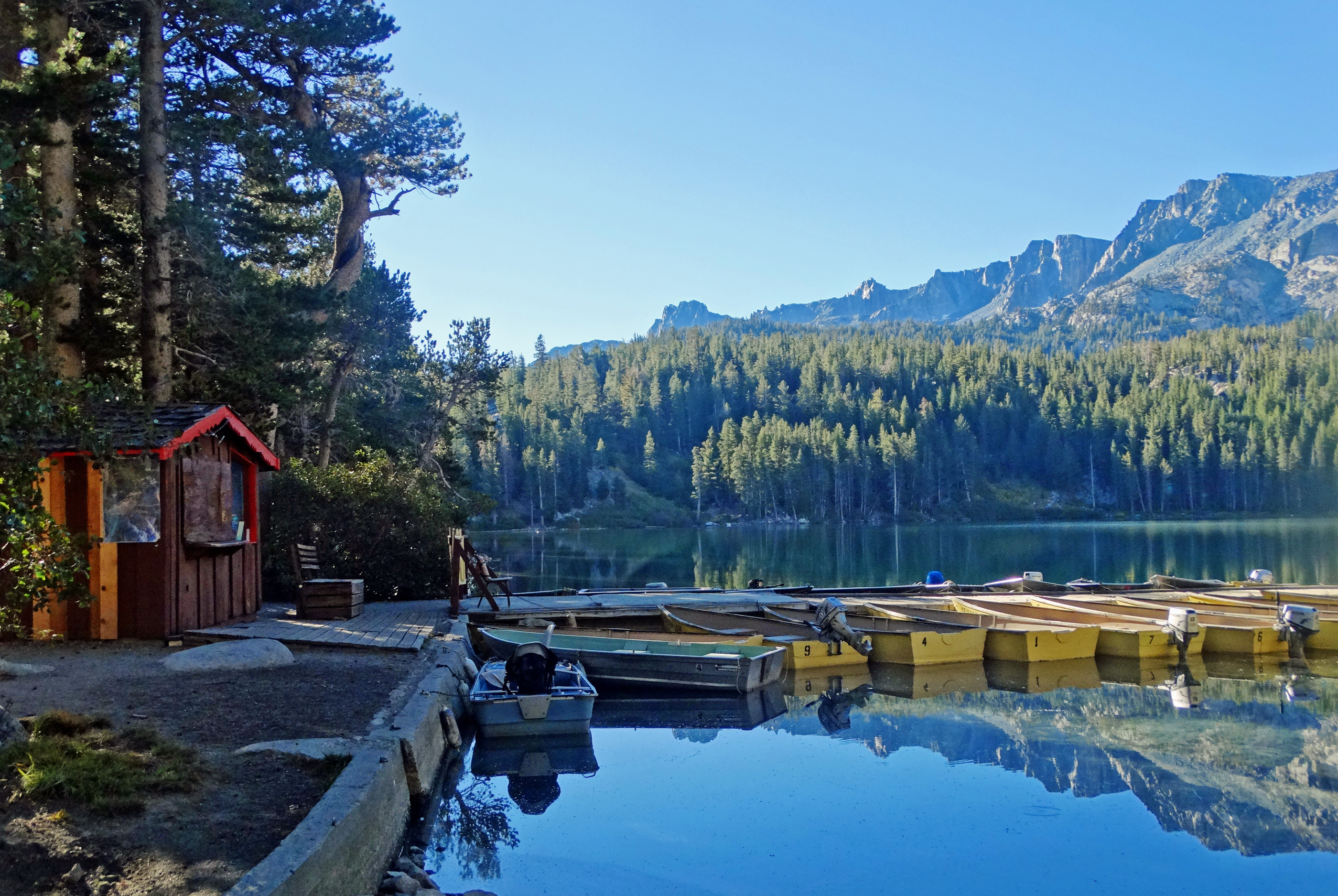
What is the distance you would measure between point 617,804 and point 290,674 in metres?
3.76

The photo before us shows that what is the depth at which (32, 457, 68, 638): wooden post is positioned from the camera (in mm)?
11492

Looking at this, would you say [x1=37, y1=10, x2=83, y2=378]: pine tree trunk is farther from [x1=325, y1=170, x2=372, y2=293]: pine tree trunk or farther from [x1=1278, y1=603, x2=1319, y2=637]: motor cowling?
[x1=1278, y1=603, x2=1319, y2=637]: motor cowling

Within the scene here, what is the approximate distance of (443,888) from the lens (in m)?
7.36

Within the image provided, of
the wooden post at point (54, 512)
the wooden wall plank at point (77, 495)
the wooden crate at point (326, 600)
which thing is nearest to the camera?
the wooden post at point (54, 512)

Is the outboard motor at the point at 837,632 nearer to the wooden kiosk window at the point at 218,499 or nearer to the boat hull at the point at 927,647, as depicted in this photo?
the boat hull at the point at 927,647

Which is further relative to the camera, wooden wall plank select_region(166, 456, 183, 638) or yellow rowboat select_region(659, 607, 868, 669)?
yellow rowboat select_region(659, 607, 868, 669)

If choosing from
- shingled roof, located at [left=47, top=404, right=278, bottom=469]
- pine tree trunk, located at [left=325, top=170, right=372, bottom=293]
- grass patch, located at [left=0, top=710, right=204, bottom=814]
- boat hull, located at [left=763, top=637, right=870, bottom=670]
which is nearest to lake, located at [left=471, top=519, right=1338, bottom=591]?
pine tree trunk, located at [left=325, top=170, right=372, bottom=293]

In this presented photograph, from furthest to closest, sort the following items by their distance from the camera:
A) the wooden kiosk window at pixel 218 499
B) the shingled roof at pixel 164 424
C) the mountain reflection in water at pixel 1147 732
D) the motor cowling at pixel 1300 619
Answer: the motor cowling at pixel 1300 619, the wooden kiosk window at pixel 218 499, the shingled roof at pixel 164 424, the mountain reflection in water at pixel 1147 732

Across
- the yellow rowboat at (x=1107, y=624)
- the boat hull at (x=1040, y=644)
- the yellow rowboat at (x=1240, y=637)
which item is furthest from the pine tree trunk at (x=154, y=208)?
the yellow rowboat at (x=1240, y=637)

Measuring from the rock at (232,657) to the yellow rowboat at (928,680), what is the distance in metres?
9.35

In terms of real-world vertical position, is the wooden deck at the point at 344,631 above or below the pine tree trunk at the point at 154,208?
below

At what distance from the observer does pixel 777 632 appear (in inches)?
703

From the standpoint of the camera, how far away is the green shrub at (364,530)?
18.1 meters

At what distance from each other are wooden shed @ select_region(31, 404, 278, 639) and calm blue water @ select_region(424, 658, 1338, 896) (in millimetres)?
4504
